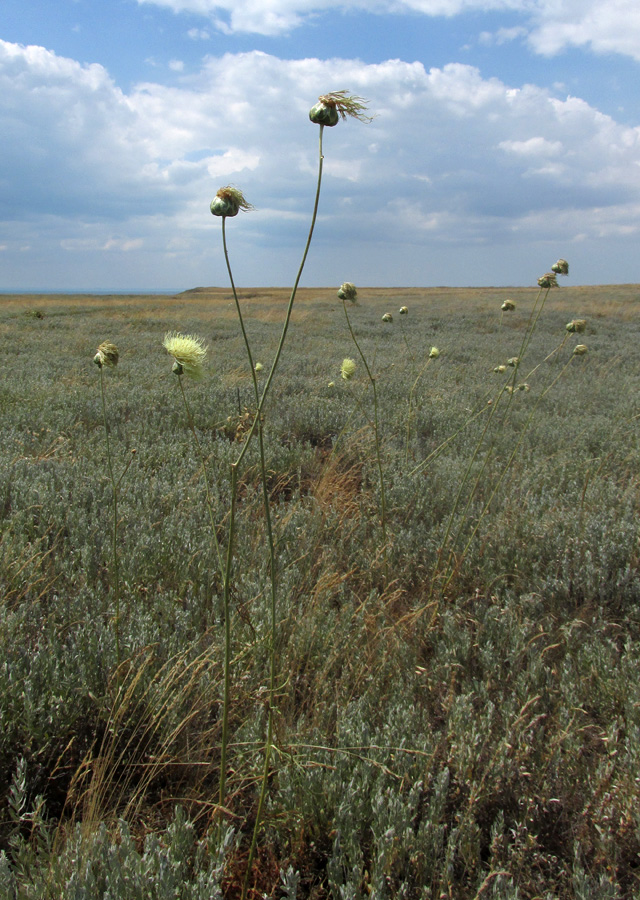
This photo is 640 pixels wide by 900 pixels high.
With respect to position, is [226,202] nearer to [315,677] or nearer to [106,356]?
[106,356]

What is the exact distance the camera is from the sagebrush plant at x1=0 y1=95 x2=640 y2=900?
137 centimetres

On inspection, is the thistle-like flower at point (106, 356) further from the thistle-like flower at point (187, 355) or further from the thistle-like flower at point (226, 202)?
the thistle-like flower at point (226, 202)

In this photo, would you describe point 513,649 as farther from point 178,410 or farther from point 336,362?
point 336,362

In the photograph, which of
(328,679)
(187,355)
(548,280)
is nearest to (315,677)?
(328,679)

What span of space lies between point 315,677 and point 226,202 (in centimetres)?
169

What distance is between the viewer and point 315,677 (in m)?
1.99

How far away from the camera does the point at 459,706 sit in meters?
1.80

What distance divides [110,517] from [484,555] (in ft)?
7.32

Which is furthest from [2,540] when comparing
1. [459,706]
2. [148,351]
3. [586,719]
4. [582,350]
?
[148,351]

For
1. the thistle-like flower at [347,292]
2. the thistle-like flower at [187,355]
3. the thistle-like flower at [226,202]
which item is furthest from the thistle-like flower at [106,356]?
the thistle-like flower at [347,292]

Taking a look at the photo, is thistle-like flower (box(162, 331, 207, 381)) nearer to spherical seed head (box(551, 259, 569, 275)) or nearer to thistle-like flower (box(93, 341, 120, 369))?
thistle-like flower (box(93, 341, 120, 369))

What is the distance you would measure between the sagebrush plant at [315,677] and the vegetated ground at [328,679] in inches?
0.5

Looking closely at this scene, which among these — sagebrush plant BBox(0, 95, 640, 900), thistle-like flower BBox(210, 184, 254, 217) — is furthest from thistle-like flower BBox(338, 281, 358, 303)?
thistle-like flower BBox(210, 184, 254, 217)

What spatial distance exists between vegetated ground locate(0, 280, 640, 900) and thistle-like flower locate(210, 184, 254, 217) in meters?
1.28
